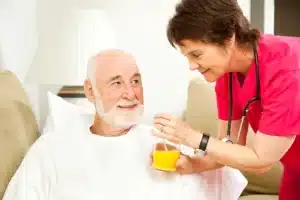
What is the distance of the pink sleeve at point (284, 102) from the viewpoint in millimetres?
1466

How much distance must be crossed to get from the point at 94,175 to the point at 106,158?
0.08m

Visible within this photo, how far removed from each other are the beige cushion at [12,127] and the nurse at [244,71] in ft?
1.88

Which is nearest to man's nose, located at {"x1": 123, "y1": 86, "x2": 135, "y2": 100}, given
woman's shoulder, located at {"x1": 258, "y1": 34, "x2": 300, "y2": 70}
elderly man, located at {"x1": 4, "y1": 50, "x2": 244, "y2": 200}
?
elderly man, located at {"x1": 4, "y1": 50, "x2": 244, "y2": 200}

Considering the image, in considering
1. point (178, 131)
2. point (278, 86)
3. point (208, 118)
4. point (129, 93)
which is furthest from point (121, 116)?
point (208, 118)

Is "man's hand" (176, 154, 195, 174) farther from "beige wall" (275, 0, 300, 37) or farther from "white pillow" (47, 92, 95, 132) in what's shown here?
"beige wall" (275, 0, 300, 37)

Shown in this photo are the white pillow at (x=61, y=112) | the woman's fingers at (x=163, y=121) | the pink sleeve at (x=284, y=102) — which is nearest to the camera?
the pink sleeve at (x=284, y=102)

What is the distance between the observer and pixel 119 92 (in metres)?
1.83

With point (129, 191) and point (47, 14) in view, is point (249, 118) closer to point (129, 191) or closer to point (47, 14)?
point (129, 191)

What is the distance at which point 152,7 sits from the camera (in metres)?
2.88

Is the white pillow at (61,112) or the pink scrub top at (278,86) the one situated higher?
the pink scrub top at (278,86)

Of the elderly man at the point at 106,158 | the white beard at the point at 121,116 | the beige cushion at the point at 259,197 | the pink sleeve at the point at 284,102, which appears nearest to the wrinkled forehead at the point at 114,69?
the elderly man at the point at 106,158

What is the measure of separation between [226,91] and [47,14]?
54.9 inches

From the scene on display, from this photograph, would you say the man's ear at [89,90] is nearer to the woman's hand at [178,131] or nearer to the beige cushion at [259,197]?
the woman's hand at [178,131]

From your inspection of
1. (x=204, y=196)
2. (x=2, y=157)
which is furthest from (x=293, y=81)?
(x=2, y=157)
